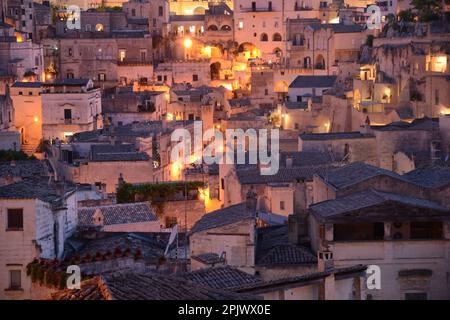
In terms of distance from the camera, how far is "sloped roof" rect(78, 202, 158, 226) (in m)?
23.4

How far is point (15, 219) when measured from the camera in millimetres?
16891

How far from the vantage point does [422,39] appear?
43.5 metres

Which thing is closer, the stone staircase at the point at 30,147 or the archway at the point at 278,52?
the stone staircase at the point at 30,147

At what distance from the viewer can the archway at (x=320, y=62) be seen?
2183 inches

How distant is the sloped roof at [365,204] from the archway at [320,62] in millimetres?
36855

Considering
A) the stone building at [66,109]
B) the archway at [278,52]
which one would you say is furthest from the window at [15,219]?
the archway at [278,52]

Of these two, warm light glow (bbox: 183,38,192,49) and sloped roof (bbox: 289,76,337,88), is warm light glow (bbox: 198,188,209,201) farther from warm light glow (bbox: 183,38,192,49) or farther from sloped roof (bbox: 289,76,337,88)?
warm light glow (bbox: 183,38,192,49)

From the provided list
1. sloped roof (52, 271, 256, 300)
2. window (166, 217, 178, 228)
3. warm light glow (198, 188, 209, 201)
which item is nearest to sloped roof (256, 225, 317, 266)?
sloped roof (52, 271, 256, 300)

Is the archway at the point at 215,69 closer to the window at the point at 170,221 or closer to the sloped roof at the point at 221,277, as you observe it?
the window at the point at 170,221

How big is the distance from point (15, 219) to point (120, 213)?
7291 mm

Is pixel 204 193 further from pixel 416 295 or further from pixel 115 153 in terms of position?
pixel 416 295

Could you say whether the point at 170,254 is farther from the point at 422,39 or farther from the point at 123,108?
the point at 123,108
